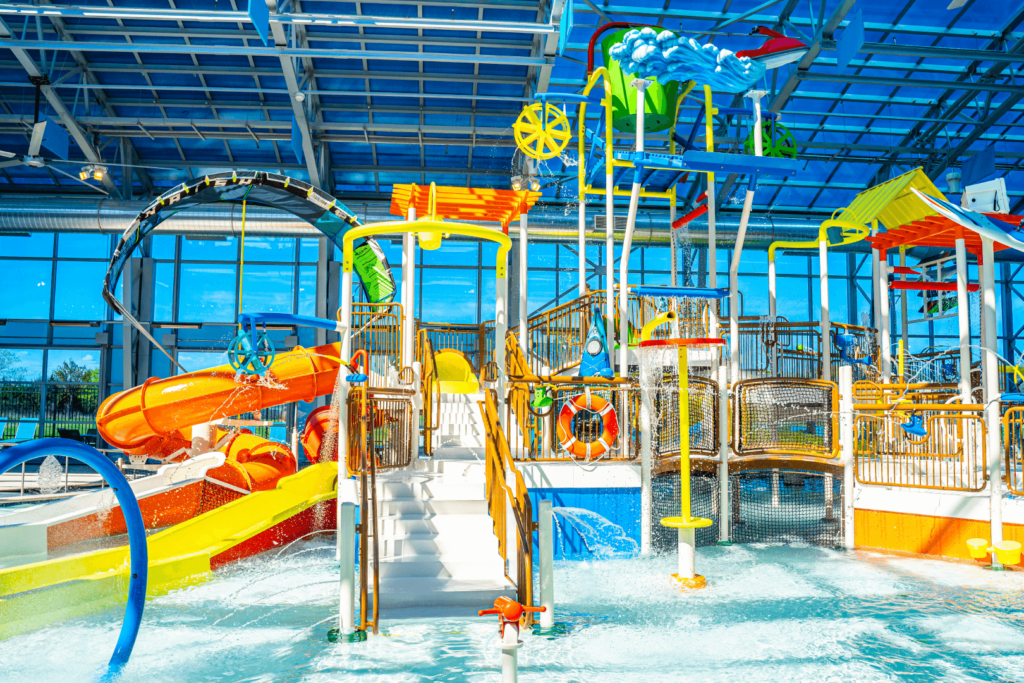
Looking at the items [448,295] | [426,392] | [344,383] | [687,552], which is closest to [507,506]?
[687,552]

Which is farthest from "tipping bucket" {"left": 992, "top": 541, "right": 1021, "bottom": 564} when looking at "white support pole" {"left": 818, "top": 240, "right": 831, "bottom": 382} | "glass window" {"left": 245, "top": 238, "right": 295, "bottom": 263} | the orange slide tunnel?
"glass window" {"left": 245, "top": 238, "right": 295, "bottom": 263}

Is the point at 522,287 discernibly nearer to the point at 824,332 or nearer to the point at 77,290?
the point at 824,332

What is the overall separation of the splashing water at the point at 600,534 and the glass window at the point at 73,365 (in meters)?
18.0

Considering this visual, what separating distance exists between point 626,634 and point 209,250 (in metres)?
19.7

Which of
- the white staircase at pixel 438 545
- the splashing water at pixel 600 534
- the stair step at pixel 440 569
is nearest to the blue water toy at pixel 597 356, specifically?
the splashing water at pixel 600 534

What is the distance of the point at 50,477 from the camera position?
47.5ft

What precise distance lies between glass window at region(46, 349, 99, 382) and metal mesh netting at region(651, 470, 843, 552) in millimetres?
18352

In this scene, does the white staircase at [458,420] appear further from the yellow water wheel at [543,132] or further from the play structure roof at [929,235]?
the play structure roof at [929,235]

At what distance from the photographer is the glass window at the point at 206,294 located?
22031mm

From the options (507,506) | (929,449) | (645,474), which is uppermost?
(929,449)

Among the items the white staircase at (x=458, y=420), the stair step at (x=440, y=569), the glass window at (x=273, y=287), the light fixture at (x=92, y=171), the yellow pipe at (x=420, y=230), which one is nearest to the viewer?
the stair step at (x=440, y=569)

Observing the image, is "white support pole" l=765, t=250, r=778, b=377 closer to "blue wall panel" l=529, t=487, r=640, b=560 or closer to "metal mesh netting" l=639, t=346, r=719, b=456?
"metal mesh netting" l=639, t=346, r=719, b=456

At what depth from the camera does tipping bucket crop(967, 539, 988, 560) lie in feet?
27.7

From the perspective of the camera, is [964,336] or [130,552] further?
[964,336]
